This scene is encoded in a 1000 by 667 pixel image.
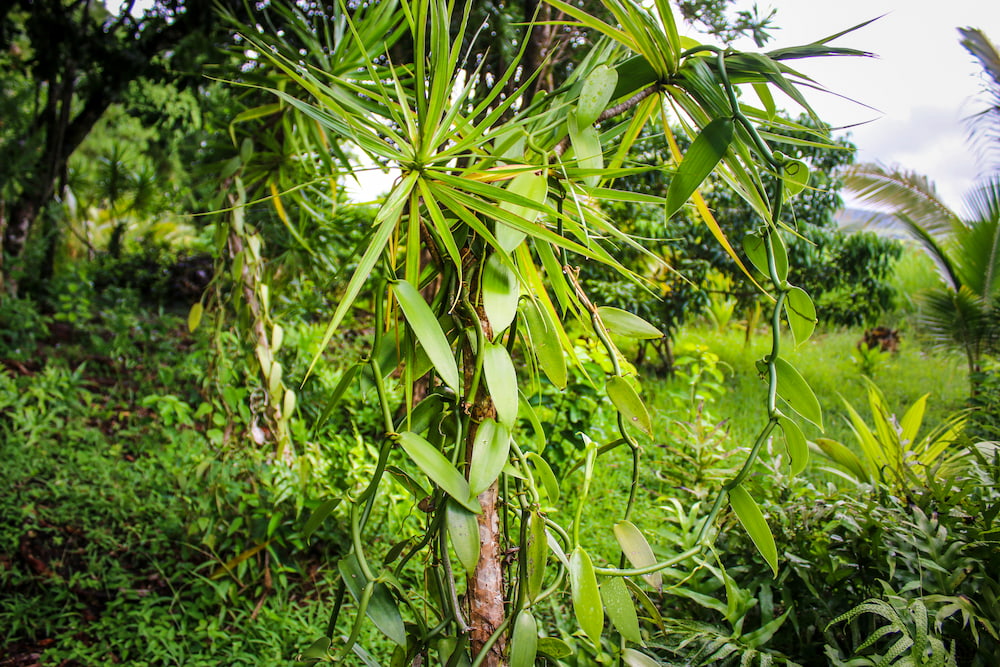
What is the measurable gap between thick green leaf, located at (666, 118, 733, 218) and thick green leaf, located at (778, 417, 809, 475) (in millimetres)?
146

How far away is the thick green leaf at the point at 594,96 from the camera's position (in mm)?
347

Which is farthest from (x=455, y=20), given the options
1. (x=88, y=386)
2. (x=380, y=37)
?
(x=88, y=386)

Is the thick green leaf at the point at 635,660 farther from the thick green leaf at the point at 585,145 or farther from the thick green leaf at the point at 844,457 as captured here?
the thick green leaf at the point at 844,457

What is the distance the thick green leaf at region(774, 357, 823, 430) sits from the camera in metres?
0.34

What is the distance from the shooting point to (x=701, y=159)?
313 mm

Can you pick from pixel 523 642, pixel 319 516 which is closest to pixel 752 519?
pixel 523 642

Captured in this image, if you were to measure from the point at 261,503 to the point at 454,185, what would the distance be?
3.51ft

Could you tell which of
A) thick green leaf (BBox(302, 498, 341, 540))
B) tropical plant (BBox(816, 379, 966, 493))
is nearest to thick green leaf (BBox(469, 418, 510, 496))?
thick green leaf (BBox(302, 498, 341, 540))

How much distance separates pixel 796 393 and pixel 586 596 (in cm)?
18

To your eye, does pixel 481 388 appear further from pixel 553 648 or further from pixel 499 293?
pixel 553 648

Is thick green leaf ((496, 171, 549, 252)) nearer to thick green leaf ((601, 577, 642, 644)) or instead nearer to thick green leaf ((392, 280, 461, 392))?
thick green leaf ((392, 280, 461, 392))

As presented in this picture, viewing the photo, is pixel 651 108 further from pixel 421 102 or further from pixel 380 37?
pixel 380 37

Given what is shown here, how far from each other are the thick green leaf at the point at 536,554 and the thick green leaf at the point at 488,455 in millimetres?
53

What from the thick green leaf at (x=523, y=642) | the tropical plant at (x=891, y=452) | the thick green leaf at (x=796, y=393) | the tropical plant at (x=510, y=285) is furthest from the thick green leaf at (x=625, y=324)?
the tropical plant at (x=891, y=452)
